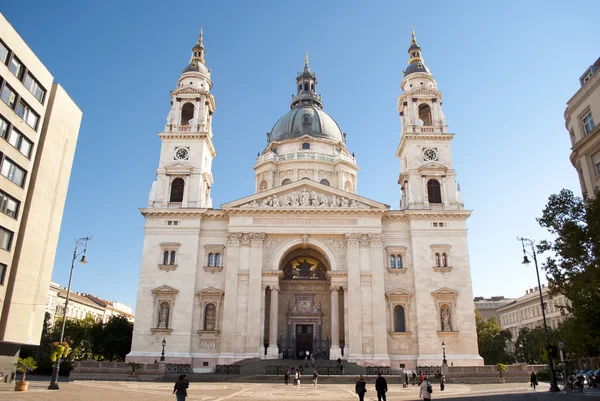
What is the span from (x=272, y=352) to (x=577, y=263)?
27.1m

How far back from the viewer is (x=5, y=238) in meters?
25.1

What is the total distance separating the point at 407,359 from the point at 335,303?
731 centimetres

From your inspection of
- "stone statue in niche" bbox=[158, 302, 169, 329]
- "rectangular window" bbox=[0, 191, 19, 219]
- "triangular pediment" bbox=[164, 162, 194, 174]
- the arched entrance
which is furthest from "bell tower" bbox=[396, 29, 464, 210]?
"rectangular window" bbox=[0, 191, 19, 219]

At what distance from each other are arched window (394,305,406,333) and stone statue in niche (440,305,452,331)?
3.23 metres

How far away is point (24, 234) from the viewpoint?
26234mm

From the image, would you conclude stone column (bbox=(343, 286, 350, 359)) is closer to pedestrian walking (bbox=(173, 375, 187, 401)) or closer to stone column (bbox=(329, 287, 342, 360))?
stone column (bbox=(329, 287, 342, 360))

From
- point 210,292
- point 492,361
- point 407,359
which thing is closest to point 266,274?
point 210,292

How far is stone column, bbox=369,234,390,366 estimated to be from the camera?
39.5 meters

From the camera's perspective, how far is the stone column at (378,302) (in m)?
39.5

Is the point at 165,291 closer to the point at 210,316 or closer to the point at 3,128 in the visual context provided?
the point at 210,316

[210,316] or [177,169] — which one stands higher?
[177,169]

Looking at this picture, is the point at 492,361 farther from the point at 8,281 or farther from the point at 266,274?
the point at 8,281

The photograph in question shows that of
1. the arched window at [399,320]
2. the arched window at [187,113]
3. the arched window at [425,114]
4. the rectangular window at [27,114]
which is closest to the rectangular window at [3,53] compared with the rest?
the rectangular window at [27,114]

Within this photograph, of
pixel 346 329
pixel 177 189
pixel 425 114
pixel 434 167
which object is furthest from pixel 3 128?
pixel 425 114
